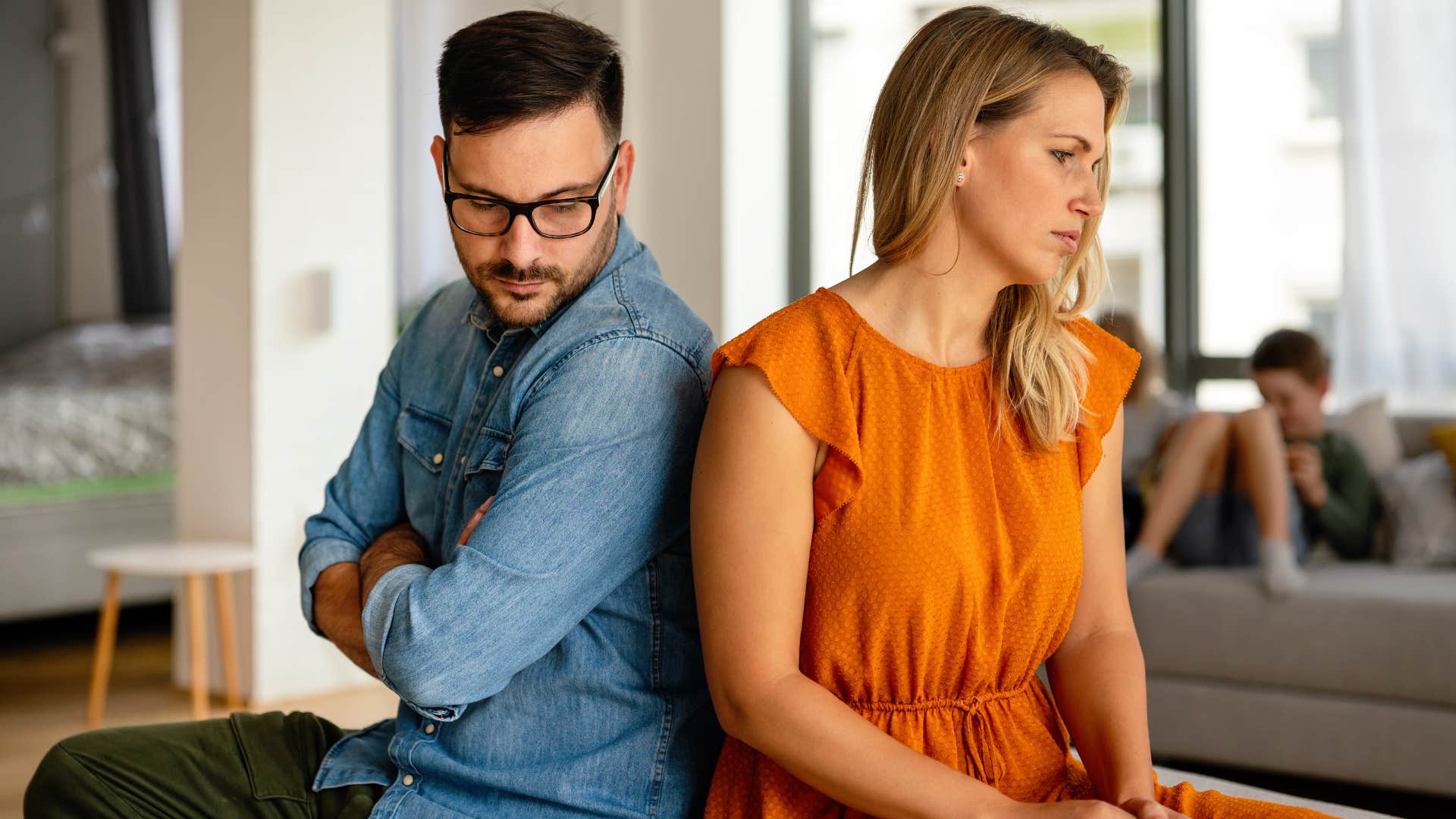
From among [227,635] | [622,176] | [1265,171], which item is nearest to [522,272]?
[622,176]

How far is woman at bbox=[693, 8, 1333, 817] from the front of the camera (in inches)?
45.3

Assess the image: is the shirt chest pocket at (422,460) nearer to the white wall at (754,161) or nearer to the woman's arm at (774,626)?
the woman's arm at (774,626)

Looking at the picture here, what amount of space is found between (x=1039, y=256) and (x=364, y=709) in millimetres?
2902

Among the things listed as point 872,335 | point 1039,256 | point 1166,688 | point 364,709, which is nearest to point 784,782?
point 872,335

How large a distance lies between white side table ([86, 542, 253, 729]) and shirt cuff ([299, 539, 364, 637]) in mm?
2113

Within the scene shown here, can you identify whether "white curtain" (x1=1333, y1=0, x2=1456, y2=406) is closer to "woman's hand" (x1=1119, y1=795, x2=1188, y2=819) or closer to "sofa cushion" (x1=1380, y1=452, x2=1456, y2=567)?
"sofa cushion" (x1=1380, y1=452, x2=1456, y2=567)

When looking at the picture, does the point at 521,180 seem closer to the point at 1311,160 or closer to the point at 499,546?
the point at 499,546

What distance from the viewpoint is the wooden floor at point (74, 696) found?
3.44 metres

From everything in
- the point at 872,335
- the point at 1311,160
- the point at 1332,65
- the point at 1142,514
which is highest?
the point at 1332,65

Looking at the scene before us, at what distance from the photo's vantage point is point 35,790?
1349 millimetres

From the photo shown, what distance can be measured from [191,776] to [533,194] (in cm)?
68

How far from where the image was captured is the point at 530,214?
130cm

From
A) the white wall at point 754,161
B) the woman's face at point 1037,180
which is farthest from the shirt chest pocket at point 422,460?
the white wall at point 754,161

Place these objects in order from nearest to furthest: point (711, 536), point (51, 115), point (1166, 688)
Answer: point (711, 536)
point (1166, 688)
point (51, 115)
